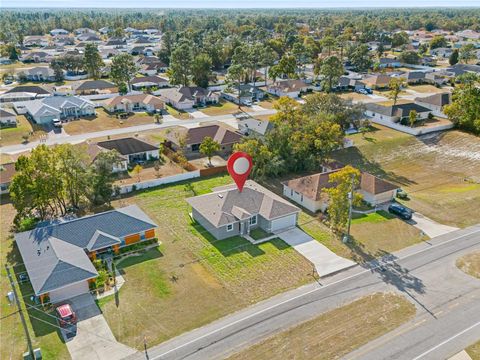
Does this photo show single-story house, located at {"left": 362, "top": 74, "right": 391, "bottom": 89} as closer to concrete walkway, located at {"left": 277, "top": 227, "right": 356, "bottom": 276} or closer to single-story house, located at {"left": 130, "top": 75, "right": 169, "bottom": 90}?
single-story house, located at {"left": 130, "top": 75, "right": 169, "bottom": 90}

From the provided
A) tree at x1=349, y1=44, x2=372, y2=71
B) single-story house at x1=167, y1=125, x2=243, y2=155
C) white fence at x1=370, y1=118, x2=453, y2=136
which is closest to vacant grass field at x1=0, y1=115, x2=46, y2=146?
single-story house at x1=167, y1=125, x2=243, y2=155

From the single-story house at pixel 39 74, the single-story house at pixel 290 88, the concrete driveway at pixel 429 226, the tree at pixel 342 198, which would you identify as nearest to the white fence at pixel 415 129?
the single-story house at pixel 290 88

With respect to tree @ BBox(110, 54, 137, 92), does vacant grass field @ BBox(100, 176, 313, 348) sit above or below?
below

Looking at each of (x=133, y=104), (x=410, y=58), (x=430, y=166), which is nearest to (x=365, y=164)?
(x=430, y=166)

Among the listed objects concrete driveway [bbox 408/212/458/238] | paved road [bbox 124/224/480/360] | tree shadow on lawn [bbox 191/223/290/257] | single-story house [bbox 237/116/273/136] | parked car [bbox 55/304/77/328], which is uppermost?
single-story house [bbox 237/116/273/136]

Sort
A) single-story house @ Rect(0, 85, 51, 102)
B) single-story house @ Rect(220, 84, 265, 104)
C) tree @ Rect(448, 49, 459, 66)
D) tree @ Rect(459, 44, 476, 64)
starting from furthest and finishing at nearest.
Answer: tree @ Rect(459, 44, 476, 64)
tree @ Rect(448, 49, 459, 66)
single-story house @ Rect(220, 84, 265, 104)
single-story house @ Rect(0, 85, 51, 102)

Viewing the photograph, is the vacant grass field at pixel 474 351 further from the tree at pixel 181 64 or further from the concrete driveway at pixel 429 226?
the tree at pixel 181 64

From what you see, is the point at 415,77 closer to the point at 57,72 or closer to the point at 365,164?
the point at 365,164
